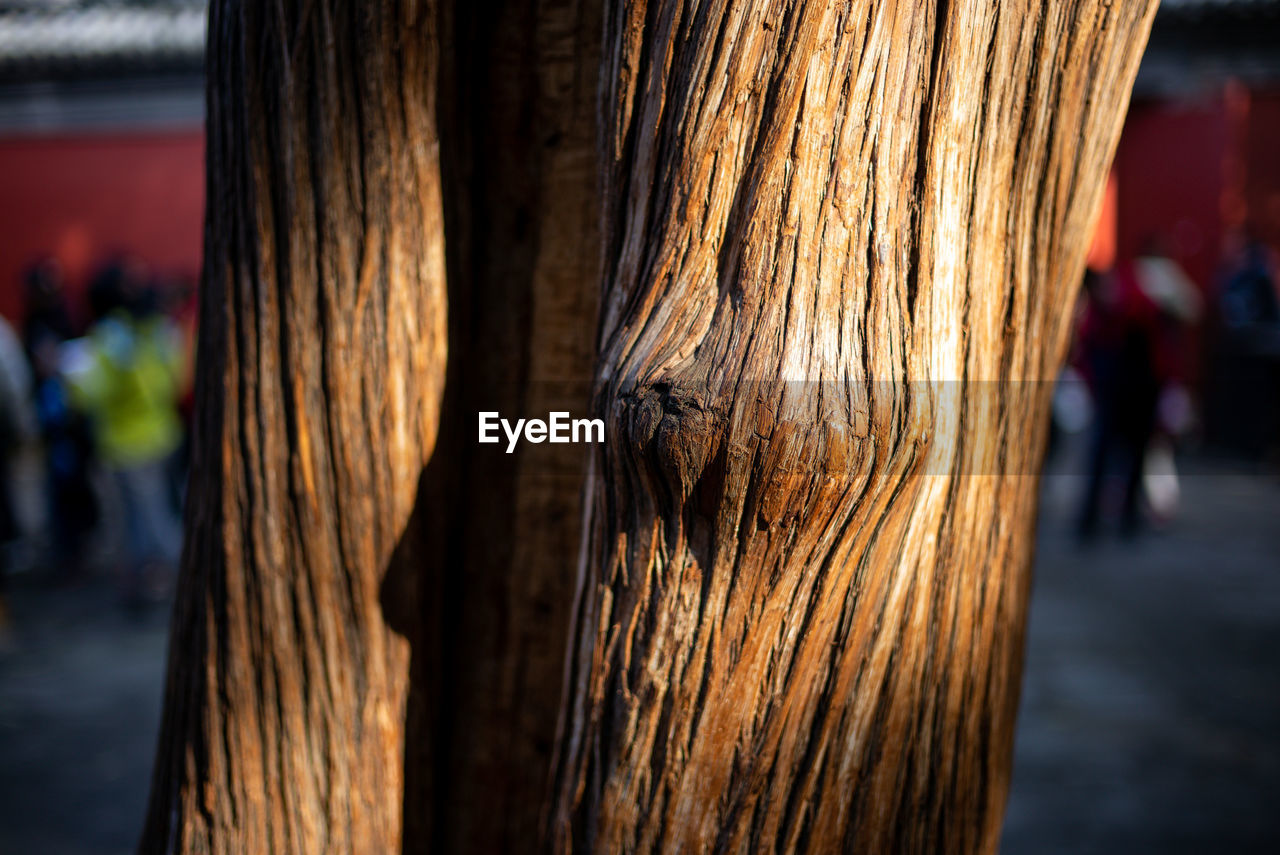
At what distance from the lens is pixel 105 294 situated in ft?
16.2

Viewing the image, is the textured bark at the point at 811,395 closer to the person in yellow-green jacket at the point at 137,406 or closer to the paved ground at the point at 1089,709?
the paved ground at the point at 1089,709

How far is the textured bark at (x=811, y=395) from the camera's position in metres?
0.93

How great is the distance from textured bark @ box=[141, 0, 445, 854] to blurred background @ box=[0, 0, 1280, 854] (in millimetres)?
2247

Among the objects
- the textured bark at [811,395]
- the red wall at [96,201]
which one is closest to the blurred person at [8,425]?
the textured bark at [811,395]

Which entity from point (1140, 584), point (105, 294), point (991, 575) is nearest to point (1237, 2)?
point (1140, 584)

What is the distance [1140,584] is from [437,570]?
466 centimetres

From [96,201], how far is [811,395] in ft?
37.2

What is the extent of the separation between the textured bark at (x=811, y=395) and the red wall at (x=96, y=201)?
33.9 feet

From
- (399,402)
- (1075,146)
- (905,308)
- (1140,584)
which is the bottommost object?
(1140,584)

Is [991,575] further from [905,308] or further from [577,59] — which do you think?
[577,59]

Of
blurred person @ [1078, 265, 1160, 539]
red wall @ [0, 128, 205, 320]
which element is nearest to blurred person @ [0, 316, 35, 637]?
blurred person @ [1078, 265, 1160, 539]

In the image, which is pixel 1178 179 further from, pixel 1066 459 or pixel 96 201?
pixel 96 201

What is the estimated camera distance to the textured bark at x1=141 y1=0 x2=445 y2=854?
3.91ft

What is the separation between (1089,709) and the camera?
145 inches
